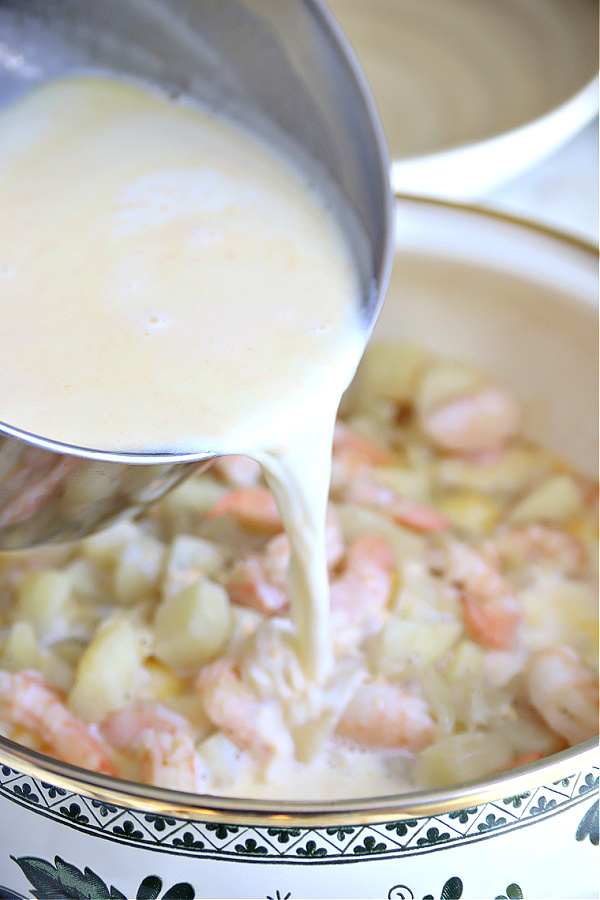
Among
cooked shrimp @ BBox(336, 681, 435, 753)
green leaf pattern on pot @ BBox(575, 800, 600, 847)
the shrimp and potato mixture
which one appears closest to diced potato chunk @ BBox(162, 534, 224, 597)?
the shrimp and potato mixture

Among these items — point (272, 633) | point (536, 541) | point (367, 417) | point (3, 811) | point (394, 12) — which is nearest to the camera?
point (3, 811)

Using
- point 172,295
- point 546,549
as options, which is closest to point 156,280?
point 172,295

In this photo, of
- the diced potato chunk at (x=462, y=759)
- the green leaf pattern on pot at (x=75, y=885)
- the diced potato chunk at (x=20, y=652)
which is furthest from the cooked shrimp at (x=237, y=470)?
the green leaf pattern on pot at (x=75, y=885)

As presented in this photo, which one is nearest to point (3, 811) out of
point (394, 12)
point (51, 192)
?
point (51, 192)

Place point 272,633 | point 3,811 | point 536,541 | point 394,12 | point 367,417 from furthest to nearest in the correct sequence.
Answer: point 394,12, point 367,417, point 536,541, point 272,633, point 3,811

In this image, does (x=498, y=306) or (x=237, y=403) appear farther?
(x=498, y=306)

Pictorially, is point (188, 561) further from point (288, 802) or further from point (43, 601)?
point (288, 802)

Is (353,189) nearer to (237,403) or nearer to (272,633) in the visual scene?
(237,403)
